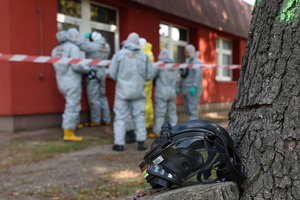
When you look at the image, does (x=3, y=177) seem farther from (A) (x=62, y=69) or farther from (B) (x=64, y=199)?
(A) (x=62, y=69)

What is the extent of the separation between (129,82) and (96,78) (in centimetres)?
214

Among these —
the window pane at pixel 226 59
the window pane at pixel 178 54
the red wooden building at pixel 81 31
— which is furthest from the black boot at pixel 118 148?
the window pane at pixel 226 59

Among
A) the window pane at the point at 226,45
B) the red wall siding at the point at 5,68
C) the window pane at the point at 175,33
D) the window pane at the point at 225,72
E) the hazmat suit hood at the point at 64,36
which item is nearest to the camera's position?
the hazmat suit hood at the point at 64,36

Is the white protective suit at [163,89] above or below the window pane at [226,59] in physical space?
below

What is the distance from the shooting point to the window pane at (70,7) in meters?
6.79

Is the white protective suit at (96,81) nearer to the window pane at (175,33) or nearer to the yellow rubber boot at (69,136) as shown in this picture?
the yellow rubber boot at (69,136)

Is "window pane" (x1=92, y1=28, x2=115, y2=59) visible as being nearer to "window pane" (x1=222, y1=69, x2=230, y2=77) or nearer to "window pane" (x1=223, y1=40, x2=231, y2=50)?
"window pane" (x1=222, y1=69, x2=230, y2=77)

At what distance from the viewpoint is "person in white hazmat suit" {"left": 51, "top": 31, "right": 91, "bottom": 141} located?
18.0ft

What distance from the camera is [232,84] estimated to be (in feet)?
43.1

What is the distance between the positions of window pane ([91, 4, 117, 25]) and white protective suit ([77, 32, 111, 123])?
1.23 meters

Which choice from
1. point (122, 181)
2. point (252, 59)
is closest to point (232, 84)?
point (122, 181)

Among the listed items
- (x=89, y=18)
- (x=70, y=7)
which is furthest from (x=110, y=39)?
(x=70, y=7)

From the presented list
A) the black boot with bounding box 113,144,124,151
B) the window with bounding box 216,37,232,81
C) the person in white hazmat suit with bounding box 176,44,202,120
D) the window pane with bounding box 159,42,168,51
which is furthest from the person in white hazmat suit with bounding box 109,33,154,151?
the window with bounding box 216,37,232,81

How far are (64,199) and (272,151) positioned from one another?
2294 mm
